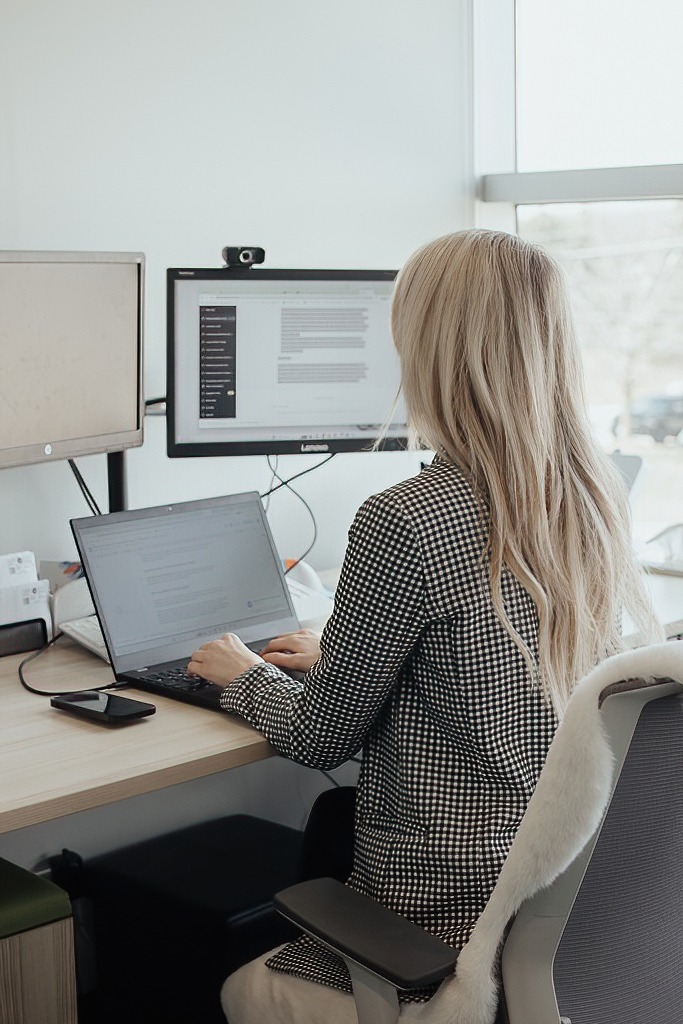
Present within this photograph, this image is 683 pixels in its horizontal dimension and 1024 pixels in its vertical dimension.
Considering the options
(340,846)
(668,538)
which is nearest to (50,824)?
(340,846)

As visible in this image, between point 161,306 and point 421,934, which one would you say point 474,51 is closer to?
point 161,306

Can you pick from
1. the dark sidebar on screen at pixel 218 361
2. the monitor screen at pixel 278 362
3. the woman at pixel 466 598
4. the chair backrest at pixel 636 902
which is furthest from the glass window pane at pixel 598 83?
the chair backrest at pixel 636 902

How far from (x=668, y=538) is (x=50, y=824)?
1.32 metres

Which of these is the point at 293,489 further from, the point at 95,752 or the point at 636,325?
the point at 95,752

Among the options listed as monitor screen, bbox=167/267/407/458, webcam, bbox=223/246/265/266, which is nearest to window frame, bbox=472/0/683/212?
monitor screen, bbox=167/267/407/458

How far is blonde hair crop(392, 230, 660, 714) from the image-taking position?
1.28 metres

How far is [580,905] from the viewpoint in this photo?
1.06 m

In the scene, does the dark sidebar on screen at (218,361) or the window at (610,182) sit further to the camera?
the window at (610,182)

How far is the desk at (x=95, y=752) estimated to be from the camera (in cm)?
128

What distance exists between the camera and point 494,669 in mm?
1254

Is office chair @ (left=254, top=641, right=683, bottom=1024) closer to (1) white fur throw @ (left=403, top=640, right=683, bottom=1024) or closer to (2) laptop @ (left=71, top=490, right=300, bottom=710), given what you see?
(1) white fur throw @ (left=403, top=640, right=683, bottom=1024)

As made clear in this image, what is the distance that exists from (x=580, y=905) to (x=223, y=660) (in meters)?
0.66

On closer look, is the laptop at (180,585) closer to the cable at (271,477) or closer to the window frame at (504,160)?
the cable at (271,477)

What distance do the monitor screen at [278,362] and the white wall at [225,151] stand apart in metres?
0.26
